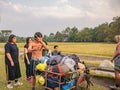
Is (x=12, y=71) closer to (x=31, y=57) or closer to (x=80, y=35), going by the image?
(x=31, y=57)

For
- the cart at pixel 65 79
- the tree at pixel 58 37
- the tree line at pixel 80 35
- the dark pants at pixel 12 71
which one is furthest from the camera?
the tree at pixel 58 37

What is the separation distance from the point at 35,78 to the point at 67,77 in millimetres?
1099

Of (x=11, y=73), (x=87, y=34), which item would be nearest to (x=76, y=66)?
(x=11, y=73)

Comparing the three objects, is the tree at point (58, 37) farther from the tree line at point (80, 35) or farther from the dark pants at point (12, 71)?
the dark pants at point (12, 71)

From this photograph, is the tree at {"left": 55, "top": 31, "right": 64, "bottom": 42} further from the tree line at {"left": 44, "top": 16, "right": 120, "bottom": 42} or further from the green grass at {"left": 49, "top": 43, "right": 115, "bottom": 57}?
the green grass at {"left": 49, "top": 43, "right": 115, "bottom": 57}

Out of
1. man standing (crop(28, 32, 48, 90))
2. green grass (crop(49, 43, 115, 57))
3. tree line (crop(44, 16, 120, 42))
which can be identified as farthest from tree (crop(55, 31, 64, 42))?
man standing (crop(28, 32, 48, 90))

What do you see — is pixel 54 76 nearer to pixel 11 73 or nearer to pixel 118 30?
pixel 11 73

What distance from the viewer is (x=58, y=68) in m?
6.49

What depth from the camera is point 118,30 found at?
45.3 m

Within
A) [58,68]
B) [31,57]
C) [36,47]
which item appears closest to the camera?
[58,68]

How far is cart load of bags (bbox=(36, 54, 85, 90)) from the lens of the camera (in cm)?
649

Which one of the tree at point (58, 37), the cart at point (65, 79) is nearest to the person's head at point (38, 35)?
the cart at point (65, 79)

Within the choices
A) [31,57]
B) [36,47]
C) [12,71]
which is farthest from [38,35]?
[12,71]

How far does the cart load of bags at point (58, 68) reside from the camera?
6491 mm
